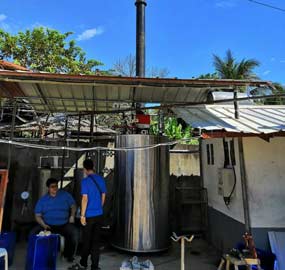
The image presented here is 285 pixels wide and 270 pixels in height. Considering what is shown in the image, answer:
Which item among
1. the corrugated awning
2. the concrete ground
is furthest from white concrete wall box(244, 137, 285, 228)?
the concrete ground

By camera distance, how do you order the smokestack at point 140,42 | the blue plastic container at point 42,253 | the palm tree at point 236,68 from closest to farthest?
the blue plastic container at point 42,253 → the smokestack at point 140,42 → the palm tree at point 236,68

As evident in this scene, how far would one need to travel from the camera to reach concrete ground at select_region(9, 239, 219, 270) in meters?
4.50

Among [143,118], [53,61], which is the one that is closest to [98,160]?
[143,118]

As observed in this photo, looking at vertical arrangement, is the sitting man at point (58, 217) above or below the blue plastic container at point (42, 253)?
above

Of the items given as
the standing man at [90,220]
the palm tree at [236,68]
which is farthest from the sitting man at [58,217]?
the palm tree at [236,68]

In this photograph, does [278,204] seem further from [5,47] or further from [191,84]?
[5,47]

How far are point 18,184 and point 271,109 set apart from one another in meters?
5.17

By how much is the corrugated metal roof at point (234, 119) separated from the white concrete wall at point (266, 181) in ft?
1.13

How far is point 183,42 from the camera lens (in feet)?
57.9

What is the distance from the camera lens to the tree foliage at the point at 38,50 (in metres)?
15.0

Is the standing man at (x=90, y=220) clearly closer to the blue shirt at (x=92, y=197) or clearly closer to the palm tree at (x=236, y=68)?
the blue shirt at (x=92, y=197)

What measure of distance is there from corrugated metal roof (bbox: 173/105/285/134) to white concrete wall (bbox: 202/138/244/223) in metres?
0.53

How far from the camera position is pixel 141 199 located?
5051 millimetres

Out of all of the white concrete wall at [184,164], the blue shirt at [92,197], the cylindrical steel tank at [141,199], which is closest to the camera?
the blue shirt at [92,197]
